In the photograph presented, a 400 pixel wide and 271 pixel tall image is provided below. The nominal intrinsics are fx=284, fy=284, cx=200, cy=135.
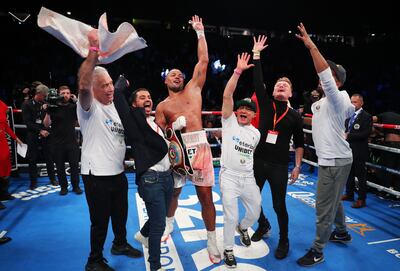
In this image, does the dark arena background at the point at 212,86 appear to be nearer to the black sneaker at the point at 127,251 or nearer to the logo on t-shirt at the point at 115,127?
the black sneaker at the point at 127,251

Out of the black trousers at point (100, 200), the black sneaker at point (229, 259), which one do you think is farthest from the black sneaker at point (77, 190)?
the black sneaker at point (229, 259)

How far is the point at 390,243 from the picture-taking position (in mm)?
2879

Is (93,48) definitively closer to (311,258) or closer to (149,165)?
(149,165)

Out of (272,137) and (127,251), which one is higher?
(272,137)

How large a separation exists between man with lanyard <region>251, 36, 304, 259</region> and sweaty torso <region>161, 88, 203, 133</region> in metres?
0.58

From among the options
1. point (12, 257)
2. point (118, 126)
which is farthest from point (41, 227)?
point (118, 126)

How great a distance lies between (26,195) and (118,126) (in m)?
2.78

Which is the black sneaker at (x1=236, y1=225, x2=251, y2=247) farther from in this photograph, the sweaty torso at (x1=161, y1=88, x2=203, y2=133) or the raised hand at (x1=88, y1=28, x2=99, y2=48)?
the raised hand at (x1=88, y1=28, x2=99, y2=48)

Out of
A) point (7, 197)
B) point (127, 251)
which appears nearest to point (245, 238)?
point (127, 251)

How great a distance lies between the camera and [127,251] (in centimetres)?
255

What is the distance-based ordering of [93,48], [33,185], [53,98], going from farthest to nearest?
[33,185], [53,98], [93,48]

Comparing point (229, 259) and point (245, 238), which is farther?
point (245, 238)

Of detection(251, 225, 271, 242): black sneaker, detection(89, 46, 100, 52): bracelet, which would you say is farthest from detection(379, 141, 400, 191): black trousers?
detection(89, 46, 100, 52): bracelet

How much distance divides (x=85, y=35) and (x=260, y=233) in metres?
2.38
